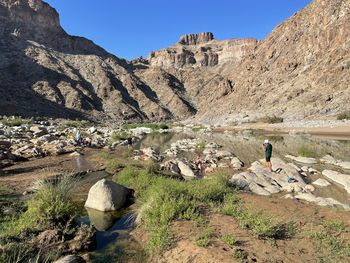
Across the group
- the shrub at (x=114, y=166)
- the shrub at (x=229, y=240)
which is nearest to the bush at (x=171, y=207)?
the shrub at (x=229, y=240)

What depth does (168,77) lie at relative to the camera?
518 ft

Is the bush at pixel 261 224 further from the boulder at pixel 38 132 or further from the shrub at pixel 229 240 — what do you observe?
the boulder at pixel 38 132

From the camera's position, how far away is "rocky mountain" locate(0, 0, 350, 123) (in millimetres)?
78356

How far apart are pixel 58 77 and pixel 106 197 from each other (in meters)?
112

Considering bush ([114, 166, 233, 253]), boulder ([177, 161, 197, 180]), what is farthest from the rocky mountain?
bush ([114, 166, 233, 253])

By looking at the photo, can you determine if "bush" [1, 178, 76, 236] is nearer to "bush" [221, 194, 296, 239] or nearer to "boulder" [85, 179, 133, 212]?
"boulder" [85, 179, 133, 212]

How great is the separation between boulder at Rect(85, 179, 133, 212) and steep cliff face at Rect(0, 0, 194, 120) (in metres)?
81.0

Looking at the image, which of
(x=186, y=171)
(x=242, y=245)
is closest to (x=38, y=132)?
(x=186, y=171)

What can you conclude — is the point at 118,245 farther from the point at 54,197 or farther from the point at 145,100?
the point at 145,100

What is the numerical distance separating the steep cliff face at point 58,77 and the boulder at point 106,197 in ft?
266

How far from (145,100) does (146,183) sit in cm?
12127

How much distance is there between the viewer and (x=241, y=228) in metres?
7.59

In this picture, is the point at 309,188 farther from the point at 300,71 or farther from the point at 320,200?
the point at 300,71

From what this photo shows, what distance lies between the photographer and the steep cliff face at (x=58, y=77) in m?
100
